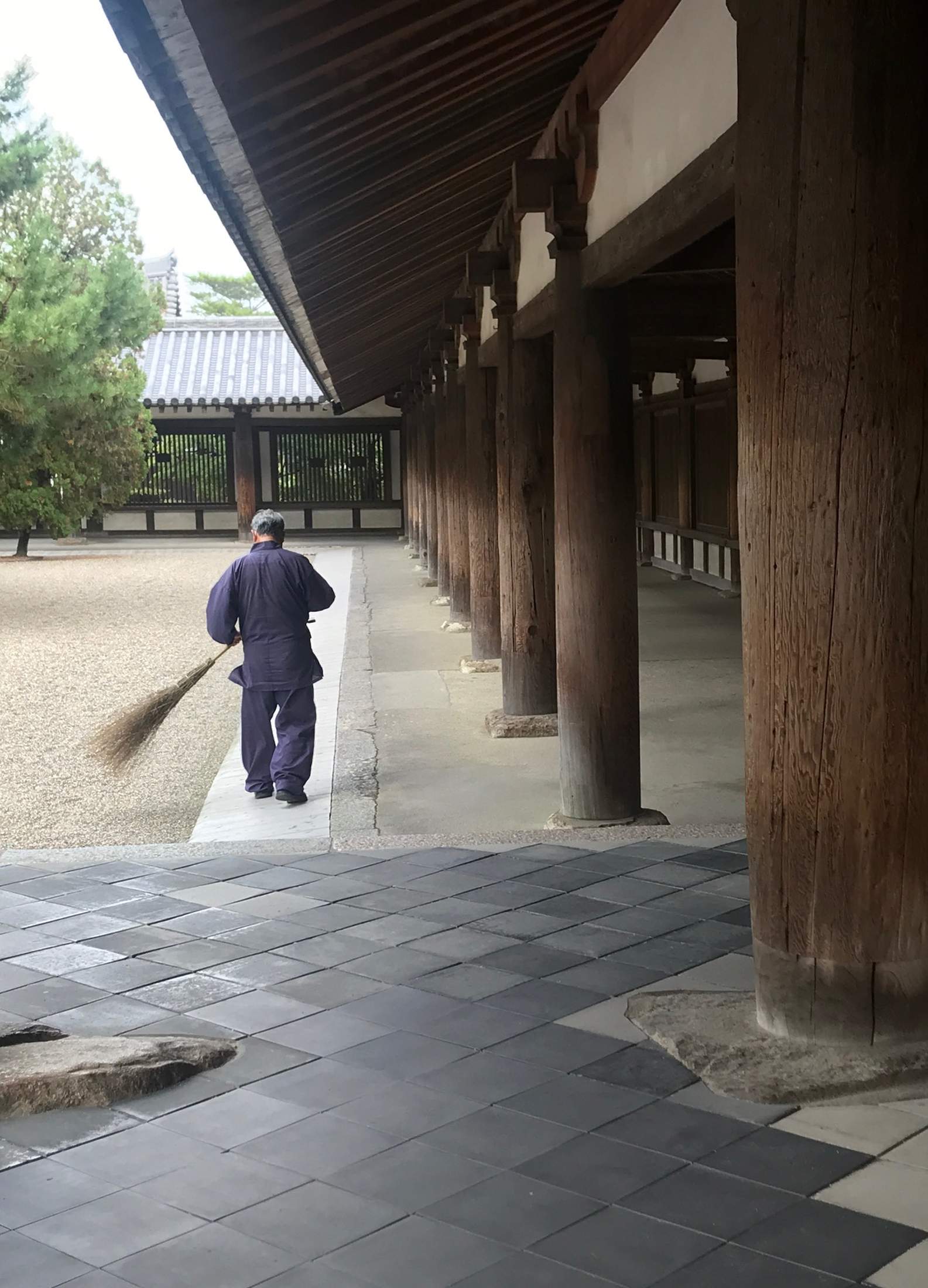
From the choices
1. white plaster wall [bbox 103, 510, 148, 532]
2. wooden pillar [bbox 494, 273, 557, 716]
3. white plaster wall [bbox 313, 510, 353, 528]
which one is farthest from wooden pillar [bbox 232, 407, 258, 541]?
wooden pillar [bbox 494, 273, 557, 716]

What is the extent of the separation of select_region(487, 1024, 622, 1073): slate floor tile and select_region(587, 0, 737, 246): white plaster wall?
2.20 meters

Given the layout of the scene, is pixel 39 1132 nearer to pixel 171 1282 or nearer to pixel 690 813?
pixel 171 1282

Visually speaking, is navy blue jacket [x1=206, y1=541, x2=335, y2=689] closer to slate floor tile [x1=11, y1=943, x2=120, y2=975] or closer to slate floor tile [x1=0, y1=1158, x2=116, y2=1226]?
slate floor tile [x1=11, y1=943, x2=120, y2=975]

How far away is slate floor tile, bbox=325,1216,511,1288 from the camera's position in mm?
2105

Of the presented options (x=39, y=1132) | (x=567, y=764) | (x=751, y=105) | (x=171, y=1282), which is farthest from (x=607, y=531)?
(x=171, y=1282)

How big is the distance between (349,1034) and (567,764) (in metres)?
2.52

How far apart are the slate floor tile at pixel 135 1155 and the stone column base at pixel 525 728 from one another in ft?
15.8

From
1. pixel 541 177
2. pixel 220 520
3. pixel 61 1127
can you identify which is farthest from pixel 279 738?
pixel 220 520

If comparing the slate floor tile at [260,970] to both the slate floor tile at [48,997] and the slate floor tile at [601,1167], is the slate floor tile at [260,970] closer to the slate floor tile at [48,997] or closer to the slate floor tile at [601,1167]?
the slate floor tile at [48,997]

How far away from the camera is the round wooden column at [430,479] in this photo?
642 inches

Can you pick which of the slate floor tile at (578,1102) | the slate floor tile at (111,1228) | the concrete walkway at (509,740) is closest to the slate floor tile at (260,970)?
the slate floor tile at (578,1102)

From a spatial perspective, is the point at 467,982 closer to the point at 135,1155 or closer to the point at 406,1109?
the point at 406,1109

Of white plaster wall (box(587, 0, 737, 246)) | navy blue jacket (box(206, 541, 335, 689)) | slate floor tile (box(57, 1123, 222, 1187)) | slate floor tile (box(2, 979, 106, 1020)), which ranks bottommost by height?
slate floor tile (box(57, 1123, 222, 1187))

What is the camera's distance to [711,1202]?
2314 millimetres
